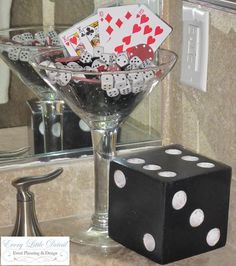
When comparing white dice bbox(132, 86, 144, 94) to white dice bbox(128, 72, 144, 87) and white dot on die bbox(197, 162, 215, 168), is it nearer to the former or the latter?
white dice bbox(128, 72, 144, 87)

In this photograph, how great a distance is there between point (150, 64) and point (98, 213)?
1.10 feet

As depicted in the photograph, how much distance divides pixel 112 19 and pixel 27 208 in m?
0.43

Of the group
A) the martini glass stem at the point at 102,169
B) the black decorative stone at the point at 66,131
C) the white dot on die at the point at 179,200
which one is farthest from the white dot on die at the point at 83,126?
the white dot on die at the point at 179,200

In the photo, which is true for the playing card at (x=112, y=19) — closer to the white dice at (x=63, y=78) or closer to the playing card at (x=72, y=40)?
the playing card at (x=72, y=40)

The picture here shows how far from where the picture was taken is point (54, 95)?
5.29 feet

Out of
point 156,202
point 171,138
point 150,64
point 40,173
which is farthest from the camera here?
point 171,138

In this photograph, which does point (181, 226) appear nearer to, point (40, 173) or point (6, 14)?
point (40, 173)

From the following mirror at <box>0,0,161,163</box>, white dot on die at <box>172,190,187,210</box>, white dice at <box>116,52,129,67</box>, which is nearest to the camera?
white dot on die at <box>172,190,187,210</box>

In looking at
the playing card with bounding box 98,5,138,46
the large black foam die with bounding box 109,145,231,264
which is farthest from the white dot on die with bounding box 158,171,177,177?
the playing card with bounding box 98,5,138,46

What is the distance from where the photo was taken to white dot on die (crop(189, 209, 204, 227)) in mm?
1400

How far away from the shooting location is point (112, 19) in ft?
5.02

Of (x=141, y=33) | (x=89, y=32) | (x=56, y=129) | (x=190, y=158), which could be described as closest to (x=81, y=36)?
(x=89, y=32)

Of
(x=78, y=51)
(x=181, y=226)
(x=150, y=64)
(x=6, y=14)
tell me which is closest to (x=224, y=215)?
(x=181, y=226)

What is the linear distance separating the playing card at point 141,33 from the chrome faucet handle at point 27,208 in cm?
29
